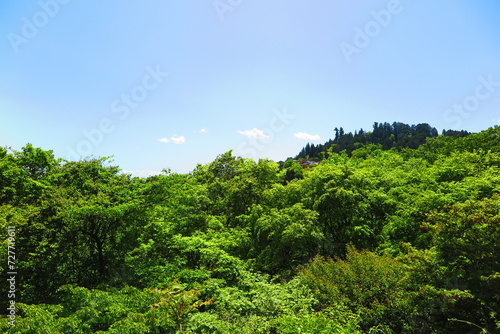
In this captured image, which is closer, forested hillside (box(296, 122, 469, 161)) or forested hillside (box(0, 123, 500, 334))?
forested hillside (box(0, 123, 500, 334))

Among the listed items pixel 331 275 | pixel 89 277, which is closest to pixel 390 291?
pixel 331 275

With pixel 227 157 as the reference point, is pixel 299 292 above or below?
below

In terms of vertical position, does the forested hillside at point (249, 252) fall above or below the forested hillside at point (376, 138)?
below

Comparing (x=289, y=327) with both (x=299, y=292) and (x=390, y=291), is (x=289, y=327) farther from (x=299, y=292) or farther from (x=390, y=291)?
(x=390, y=291)

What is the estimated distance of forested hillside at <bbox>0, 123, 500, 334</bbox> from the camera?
788 centimetres

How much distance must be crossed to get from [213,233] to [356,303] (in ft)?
29.2

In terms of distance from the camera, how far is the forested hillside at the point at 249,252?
7879 millimetres

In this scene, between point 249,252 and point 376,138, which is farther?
point 376,138

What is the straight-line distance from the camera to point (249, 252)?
17797 millimetres

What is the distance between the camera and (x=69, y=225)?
1330 centimetres

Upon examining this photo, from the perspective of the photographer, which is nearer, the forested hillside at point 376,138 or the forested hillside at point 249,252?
the forested hillside at point 249,252

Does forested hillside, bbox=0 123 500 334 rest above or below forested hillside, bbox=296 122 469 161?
below

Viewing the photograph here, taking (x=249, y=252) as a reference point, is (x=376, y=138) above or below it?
above

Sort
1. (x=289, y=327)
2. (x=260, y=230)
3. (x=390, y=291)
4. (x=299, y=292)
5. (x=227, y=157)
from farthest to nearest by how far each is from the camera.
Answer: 1. (x=227, y=157)
2. (x=260, y=230)
3. (x=299, y=292)
4. (x=390, y=291)
5. (x=289, y=327)
